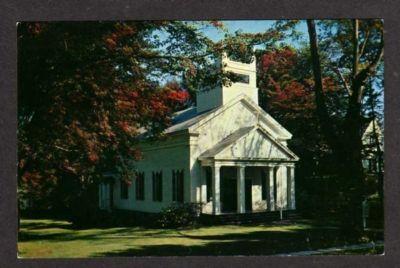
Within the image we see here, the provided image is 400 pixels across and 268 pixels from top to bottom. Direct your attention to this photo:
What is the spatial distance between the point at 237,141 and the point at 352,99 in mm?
1915

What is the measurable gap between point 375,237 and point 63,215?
4.69 metres

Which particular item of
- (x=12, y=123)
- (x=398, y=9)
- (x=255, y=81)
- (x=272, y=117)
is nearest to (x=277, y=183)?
(x=272, y=117)

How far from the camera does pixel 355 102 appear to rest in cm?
808

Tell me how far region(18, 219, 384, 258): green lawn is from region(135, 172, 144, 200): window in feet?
1.97

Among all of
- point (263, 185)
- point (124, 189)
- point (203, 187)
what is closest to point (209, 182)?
point (203, 187)

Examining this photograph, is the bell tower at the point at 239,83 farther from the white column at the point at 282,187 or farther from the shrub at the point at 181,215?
the shrub at the point at 181,215

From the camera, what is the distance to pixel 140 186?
26.4ft

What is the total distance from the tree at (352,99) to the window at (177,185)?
2.32m

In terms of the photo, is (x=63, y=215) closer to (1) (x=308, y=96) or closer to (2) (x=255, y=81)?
(2) (x=255, y=81)

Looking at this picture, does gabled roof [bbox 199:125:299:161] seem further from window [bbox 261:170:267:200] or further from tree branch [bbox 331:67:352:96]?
tree branch [bbox 331:67:352:96]

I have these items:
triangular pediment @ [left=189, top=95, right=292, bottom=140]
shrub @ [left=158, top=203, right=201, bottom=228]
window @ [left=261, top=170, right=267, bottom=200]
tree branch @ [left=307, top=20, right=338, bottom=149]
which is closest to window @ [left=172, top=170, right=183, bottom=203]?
shrub @ [left=158, top=203, right=201, bottom=228]

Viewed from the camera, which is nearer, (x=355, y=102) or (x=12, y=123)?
(x=12, y=123)

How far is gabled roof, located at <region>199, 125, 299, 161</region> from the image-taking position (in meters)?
7.87

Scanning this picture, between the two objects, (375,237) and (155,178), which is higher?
(155,178)
